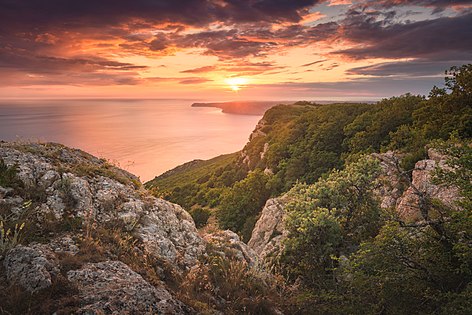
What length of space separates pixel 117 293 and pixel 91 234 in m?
2.96

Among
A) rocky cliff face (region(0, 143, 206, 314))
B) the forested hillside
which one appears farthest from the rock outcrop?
rocky cliff face (region(0, 143, 206, 314))

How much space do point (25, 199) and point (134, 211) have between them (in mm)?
3289

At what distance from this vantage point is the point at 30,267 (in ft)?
18.3

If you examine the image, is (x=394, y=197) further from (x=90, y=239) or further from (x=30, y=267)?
(x=30, y=267)

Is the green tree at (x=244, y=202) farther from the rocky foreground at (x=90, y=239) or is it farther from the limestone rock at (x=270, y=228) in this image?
the rocky foreground at (x=90, y=239)

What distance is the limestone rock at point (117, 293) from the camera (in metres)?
5.13

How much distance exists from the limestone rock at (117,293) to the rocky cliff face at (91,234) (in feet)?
0.06

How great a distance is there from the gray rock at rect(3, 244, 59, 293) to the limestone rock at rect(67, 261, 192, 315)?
47cm

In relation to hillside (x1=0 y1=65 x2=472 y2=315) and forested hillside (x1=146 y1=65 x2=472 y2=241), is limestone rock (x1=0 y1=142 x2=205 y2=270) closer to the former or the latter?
hillside (x1=0 y1=65 x2=472 y2=315)

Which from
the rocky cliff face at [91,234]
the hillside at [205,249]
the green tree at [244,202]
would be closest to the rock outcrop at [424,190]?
the hillside at [205,249]

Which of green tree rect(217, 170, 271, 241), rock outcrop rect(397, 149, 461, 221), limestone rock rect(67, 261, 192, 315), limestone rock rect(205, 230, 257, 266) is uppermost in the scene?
limestone rock rect(67, 261, 192, 315)

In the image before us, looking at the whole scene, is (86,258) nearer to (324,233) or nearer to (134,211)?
(134,211)

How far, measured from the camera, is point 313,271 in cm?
1291

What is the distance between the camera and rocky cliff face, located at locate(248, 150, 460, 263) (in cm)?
1396
